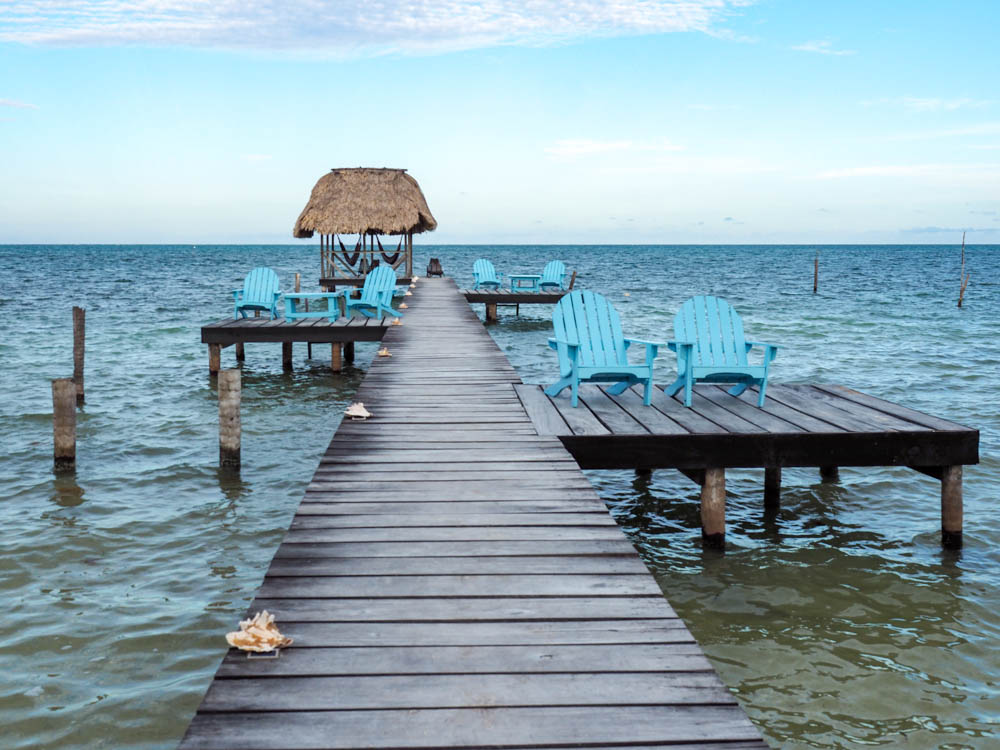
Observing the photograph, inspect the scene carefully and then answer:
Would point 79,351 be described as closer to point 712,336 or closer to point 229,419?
point 229,419

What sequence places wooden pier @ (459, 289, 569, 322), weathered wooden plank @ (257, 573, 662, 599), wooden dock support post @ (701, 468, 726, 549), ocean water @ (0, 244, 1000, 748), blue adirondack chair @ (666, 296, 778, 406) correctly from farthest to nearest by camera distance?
wooden pier @ (459, 289, 569, 322), blue adirondack chair @ (666, 296, 778, 406), wooden dock support post @ (701, 468, 726, 549), ocean water @ (0, 244, 1000, 748), weathered wooden plank @ (257, 573, 662, 599)

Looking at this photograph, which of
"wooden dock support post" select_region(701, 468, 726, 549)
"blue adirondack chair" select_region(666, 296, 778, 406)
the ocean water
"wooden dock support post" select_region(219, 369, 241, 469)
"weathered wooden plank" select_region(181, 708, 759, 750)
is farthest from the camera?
"wooden dock support post" select_region(219, 369, 241, 469)

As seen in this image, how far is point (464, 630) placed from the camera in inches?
104

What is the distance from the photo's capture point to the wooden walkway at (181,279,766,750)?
210 cm

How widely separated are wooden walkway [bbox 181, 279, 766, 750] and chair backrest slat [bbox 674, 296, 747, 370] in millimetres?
2150

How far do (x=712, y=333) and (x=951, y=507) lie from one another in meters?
2.03

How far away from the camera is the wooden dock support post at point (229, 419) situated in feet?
23.9

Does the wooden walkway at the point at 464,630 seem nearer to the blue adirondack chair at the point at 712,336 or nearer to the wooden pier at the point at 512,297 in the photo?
the blue adirondack chair at the point at 712,336

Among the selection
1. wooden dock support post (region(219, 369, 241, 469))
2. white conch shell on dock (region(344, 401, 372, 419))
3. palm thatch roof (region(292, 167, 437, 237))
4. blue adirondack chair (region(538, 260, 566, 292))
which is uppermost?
palm thatch roof (region(292, 167, 437, 237))

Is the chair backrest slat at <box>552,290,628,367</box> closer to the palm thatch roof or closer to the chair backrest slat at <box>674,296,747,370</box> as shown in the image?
the chair backrest slat at <box>674,296,747,370</box>

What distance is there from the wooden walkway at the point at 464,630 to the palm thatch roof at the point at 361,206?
19.4m

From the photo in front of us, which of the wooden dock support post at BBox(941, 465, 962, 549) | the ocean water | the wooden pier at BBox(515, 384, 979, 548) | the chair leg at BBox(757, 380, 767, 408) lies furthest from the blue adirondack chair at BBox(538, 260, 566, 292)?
the wooden dock support post at BBox(941, 465, 962, 549)

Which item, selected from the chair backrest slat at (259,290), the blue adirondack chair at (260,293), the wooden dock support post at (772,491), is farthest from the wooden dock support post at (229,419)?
the chair backrest slat at (259,290)

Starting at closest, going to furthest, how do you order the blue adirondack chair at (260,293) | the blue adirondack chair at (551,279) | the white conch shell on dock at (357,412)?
the white conch shell on dock at (357,412) < the blue adirondack chair at (260,293) < the blue adirondack chair at (551,279)
